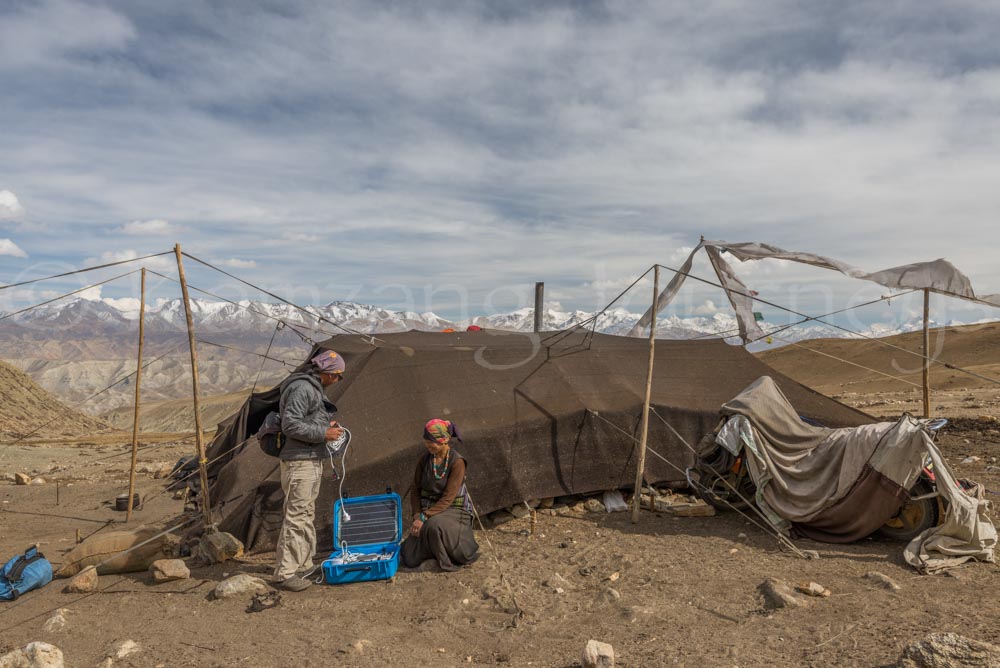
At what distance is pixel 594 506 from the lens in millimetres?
7824

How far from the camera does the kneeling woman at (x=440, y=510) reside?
5.82 meters

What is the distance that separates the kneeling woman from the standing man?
2.98ft

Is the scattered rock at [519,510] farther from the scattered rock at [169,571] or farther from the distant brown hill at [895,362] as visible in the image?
the distant brown hill at [895,362]

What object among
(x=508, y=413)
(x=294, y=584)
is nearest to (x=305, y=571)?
(x=294, y=584)

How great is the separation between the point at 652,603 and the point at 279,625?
277 centimetres

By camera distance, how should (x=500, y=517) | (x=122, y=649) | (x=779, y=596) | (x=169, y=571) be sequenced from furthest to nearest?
(x=500, y=517)
(x=169, y=571)
(x=779, y=596)
(x=122, y=649)

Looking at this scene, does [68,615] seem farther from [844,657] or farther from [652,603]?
[844,657]

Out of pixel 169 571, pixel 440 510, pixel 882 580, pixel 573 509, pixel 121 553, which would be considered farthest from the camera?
pixel 573 509

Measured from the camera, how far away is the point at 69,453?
18422mm

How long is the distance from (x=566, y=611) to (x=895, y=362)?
35407mm

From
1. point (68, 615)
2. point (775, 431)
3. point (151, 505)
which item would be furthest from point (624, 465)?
point (151, 505)

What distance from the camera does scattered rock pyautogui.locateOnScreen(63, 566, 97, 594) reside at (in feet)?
18.5

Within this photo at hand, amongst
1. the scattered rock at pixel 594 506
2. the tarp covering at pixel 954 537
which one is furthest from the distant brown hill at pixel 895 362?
the tarp covering at pixel 954 537

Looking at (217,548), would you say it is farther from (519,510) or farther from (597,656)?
(597,656)
